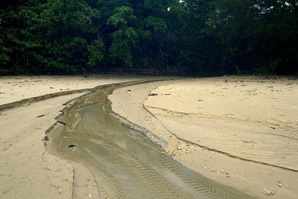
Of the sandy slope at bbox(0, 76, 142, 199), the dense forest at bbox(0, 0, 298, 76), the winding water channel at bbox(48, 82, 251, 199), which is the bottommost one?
the winding water channel at bbox(48, 82, 251, 199)

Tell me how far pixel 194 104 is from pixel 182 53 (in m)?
17.2

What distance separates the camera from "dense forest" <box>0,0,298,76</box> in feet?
56.3

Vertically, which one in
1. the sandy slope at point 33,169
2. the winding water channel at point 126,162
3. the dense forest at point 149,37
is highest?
the dense forest at point 149,37

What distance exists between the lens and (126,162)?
4.32m

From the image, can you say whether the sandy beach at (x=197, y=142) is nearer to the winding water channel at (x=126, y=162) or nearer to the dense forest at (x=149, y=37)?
the winding water channel at (x=126, y=162)

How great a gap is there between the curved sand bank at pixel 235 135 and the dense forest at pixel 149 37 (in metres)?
11.7

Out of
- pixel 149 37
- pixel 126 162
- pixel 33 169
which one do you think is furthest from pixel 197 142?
pixel 149 37

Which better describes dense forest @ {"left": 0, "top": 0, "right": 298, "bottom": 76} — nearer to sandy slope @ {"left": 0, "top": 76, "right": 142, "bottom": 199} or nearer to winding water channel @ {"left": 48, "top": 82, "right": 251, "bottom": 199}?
sandy slope @ {"left": 0, "top": 76, "right": 142, "bottom": 199}

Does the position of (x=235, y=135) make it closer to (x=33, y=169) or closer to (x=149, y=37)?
(x=33, y=169)

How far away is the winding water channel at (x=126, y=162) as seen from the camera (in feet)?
11.0

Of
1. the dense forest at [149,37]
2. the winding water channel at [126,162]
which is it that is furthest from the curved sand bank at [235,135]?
the dense forest at [149,37]

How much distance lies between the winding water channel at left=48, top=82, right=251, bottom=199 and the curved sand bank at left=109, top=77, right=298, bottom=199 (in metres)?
0.31

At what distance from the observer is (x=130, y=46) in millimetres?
20875

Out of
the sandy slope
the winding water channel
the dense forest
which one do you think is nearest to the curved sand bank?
the winding water channel
